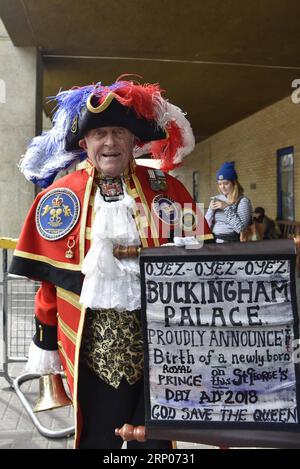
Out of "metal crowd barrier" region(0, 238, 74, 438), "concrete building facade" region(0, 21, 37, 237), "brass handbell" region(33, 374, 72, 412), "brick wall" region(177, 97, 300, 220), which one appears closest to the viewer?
"brass handbell" region(33, 374, 72, 412)

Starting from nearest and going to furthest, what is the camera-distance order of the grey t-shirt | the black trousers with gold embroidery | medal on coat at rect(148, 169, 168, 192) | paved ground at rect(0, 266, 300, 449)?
1. the black trousers with gold embroidery
2. medal on coat at rect(148, 169, 168, 192)
3. paved ground at rect(0, 266, 300, 449)
4. the grey t-shirt

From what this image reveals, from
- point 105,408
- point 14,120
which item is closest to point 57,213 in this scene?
point 105,408

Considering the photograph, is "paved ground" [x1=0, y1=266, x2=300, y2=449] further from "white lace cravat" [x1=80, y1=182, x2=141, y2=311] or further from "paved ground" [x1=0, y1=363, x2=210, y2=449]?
"white lace cravat" [x1=80, y1=182, x2=141, y2=311]

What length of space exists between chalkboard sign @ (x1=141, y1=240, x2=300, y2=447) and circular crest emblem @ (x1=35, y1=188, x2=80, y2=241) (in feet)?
1.38

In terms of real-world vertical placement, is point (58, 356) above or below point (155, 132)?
below

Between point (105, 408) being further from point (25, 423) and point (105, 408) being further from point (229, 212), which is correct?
point (229, 212)

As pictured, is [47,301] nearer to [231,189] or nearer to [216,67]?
[231,189]

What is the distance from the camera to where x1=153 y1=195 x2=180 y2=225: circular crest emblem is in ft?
7.02

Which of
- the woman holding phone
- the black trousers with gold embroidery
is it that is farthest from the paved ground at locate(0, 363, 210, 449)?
the woman holding phone

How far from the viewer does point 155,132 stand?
2.21m

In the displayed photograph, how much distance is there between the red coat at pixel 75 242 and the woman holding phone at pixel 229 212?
10.0ft

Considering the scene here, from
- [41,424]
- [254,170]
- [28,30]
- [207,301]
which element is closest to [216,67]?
[28,30]

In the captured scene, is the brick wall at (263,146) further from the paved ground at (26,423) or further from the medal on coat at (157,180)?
the medal on coat at (157,180)

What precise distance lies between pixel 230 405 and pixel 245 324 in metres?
0.30
